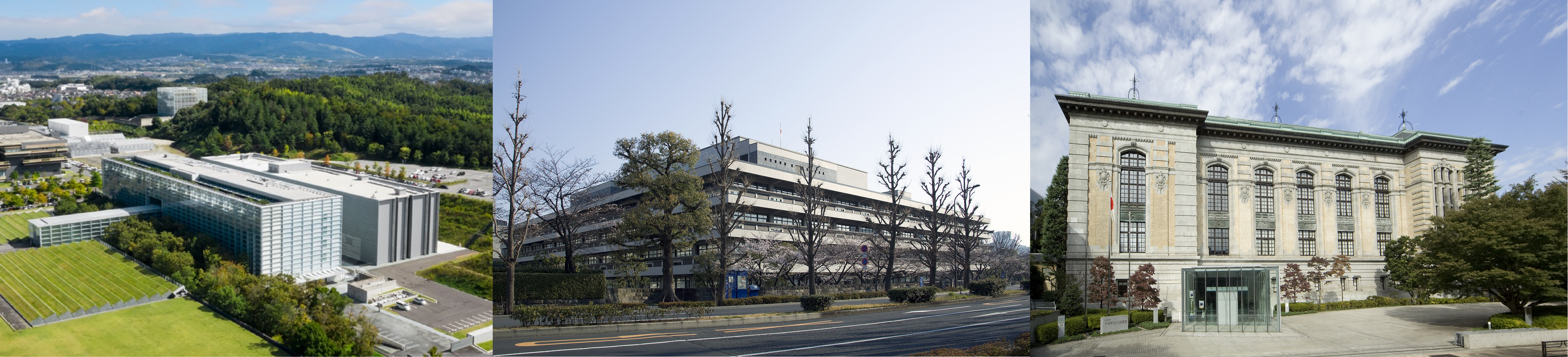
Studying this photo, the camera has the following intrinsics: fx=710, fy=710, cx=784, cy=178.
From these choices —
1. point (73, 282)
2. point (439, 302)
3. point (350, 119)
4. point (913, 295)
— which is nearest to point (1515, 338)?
point (913, 295)

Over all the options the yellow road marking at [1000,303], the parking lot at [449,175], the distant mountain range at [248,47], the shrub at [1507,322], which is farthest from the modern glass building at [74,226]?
the shrub at [1507,322]

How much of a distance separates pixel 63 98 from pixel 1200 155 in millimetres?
21084

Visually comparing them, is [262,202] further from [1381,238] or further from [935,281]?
[1381,238]

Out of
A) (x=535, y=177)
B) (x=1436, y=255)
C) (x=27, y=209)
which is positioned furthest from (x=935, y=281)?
(x=27, y=209)

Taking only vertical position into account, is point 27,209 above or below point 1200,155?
below

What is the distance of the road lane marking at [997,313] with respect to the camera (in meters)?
Answer: 10.6

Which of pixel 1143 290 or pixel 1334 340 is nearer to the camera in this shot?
pixel 1334 340

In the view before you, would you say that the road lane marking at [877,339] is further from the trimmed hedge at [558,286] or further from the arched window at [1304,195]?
the arched window at [1304,195]

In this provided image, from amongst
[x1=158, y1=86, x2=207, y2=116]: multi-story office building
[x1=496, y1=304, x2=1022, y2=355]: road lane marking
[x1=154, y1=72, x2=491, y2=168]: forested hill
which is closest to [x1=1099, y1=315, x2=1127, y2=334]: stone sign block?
[x1=496, y1=304, x2=1022, y2=355]: road lane marking

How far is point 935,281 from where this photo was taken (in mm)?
10547

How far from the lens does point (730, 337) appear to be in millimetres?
9508

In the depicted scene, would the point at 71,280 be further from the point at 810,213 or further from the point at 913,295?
the point at 913,295

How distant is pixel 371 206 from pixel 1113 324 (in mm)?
12568

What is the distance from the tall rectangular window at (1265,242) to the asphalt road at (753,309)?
10283 mm
